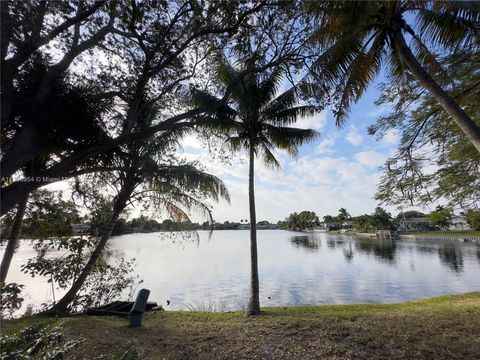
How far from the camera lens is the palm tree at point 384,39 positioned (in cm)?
466

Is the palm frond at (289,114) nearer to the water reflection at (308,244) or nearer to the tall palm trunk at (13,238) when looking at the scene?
the tall palm trunk at (13,238)

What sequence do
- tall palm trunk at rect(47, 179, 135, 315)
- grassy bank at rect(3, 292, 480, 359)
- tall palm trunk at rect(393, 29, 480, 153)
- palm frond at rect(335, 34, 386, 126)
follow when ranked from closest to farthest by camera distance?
grassy bank at rect(3, 292, 480, 359) < tall palm trunk at rect(393, 29, 480, 153) < palm frond at rect(335, 34, 386, 126) < tall palm trunk at rect(47, 179, 135, 315)

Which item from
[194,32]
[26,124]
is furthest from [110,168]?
[194,32]

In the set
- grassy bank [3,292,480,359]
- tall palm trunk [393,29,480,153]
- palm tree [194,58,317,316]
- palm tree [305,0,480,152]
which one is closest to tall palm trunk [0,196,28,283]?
grassy bank [3,292,480,359]

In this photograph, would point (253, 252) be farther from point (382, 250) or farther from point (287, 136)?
point (382, 250)

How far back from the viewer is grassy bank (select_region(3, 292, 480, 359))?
13.7 ft

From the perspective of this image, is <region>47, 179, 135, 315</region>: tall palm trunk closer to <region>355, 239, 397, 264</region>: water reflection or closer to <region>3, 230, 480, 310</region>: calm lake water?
<region>3, 230, 480, 310</region>: calm lake water

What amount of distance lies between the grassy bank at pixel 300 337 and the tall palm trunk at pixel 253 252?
0.84 m

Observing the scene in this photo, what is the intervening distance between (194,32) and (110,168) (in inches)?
138

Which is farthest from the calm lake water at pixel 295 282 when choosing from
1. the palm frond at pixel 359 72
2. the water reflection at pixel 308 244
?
the water reflection at pixel 308 244

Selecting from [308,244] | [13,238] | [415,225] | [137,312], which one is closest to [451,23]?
[137,312]

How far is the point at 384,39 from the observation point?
5570 millimetres

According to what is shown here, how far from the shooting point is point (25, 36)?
428cm

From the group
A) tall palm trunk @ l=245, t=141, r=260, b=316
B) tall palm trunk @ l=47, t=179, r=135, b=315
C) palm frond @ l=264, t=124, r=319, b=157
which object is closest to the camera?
tall palm trunk @ l=245, t=141, r=260, b=316
